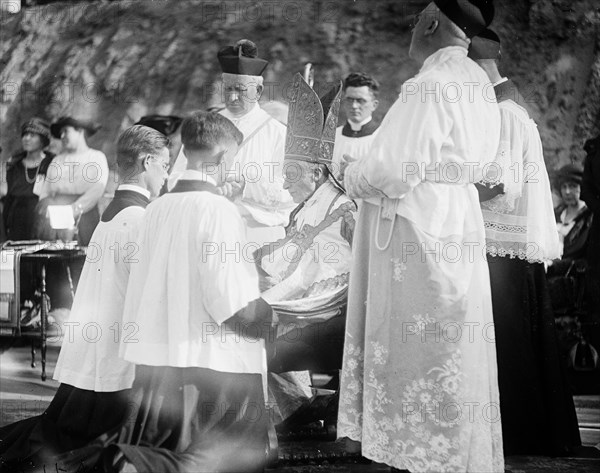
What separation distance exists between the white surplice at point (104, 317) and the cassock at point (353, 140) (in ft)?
3.75

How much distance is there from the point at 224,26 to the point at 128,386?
87.1 inches

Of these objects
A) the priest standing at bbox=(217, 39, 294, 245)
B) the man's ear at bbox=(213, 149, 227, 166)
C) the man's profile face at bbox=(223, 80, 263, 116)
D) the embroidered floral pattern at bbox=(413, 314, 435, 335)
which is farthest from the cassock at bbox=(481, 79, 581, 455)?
the man's profile face at bbox=(223, 80, 263, 116)

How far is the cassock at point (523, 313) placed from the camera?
3654mm

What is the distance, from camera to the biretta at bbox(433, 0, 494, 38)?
3354 mm

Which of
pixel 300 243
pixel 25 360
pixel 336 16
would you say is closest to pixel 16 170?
pixel 25 360

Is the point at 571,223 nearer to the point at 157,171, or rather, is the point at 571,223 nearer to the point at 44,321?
the point at 157,171

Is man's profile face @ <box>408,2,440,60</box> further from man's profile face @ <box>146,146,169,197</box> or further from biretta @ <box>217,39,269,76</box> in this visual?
man's profile face @ <box>146,146,169,197</box>

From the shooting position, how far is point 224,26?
4457mm

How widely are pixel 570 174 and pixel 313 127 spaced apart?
59.5 inches

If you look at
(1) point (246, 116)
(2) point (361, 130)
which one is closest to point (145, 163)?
(1) point (246, 116)

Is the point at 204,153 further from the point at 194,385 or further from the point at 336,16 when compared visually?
the point at 336,16

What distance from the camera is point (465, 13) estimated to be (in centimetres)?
335

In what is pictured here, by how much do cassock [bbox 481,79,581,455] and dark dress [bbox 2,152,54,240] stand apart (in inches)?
107

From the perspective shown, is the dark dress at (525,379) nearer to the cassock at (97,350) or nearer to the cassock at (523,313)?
the cassock at (523,313)
